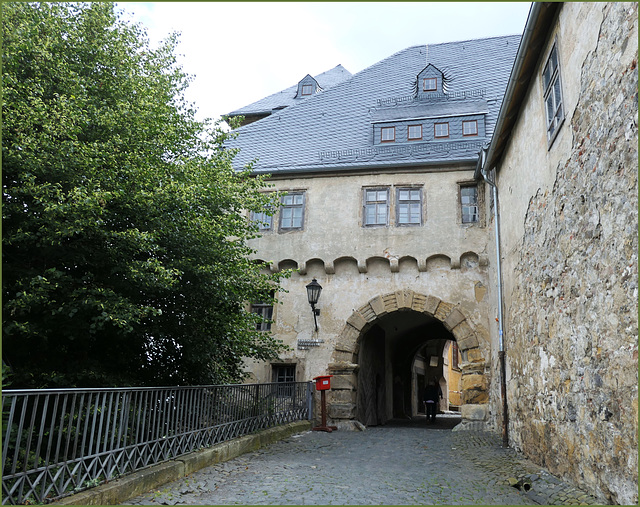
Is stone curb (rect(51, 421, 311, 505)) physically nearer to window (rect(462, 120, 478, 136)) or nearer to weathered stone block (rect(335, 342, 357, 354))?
weathered stone block (rect(335, 342, 357, 354))

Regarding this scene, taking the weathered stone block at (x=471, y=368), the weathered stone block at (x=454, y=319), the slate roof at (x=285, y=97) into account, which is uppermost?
the slate roof at (x=285, y=97)

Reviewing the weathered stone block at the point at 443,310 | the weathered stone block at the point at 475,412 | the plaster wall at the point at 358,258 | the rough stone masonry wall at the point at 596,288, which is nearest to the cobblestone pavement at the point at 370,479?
the rough stone masonry wall at the point at 596,288

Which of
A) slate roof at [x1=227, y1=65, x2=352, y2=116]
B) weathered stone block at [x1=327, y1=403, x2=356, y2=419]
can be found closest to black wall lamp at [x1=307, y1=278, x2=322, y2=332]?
weathered stone block at [x1=327, y1=403, x2=356, y2=419]

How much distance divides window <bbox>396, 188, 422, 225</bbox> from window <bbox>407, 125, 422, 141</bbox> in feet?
5.64

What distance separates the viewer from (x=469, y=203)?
12.8 m

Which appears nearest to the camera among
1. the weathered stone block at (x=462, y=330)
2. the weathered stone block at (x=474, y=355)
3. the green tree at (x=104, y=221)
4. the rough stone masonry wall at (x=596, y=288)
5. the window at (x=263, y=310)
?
the rough stone masonry wall at (x=596, y=288)

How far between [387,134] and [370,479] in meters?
10.1

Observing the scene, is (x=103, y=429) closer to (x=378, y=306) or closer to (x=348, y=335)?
(x=348, y=335)

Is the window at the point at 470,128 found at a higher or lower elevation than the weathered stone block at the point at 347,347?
higher

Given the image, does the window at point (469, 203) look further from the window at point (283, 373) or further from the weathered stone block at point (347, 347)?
the window at point (283, 373)

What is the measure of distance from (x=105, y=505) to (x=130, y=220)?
3672mm

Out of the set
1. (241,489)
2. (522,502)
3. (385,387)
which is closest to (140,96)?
(241,489)

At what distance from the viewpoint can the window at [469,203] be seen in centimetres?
1263

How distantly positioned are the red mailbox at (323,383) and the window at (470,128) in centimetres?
702
